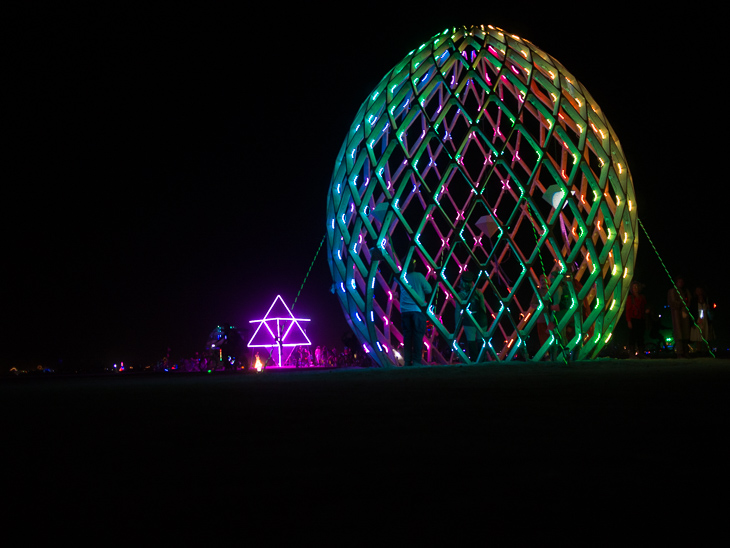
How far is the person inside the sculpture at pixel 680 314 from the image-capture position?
10.2 metres

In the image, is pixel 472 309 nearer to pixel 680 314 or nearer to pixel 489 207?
pixel 489 207

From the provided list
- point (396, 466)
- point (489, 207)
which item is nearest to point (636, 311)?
point (489, 207)

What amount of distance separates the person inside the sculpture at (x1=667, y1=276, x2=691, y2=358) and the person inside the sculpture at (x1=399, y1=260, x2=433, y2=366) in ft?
14.6

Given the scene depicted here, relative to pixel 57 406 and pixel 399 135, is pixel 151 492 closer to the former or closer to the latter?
pixel 57 406

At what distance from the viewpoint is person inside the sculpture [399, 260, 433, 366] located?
8672mm

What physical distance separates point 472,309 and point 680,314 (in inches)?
144

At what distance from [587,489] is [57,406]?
11.0ft

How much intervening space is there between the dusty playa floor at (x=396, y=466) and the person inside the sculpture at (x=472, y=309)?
231 inches

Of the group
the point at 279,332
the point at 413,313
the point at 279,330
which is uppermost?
the point at 279,330

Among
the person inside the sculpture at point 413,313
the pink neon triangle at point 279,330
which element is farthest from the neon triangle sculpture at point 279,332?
the person inside the sculpture at point 413,313

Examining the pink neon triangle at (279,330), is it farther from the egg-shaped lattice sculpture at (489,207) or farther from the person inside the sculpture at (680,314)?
the person inside the sculpture at (680,314)

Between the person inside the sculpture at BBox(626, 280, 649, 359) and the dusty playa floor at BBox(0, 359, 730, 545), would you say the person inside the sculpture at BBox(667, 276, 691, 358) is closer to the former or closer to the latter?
the person inside the sculpture at BBox(626, 280, 649, 359)

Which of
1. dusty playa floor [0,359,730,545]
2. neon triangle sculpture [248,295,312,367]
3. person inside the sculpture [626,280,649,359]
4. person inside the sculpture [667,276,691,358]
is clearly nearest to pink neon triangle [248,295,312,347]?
neon triangle sculpture [248,295,312,367]

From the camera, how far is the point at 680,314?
33.9ft
